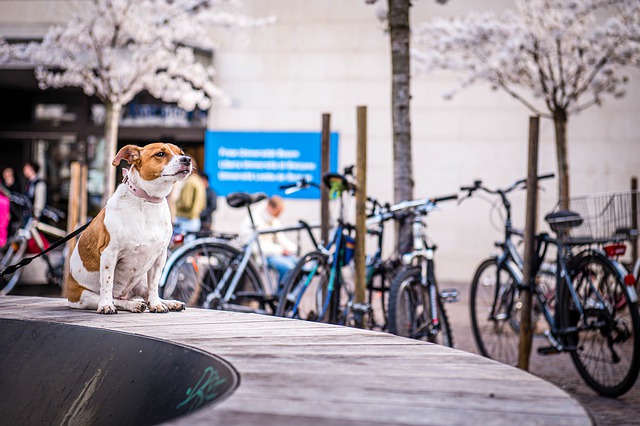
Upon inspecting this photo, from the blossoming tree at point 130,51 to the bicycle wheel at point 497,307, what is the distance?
5315 mm

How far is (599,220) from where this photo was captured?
21.2 ft

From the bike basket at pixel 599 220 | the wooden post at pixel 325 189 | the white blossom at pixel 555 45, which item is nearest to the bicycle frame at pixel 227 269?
the wooden post at pixel 325 189

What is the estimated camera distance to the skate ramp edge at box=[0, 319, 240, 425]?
238 centimetres

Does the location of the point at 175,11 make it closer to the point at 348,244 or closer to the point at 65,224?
the point at 65,224

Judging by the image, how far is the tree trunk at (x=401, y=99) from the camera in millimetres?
7227

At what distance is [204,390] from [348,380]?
1.11 feet

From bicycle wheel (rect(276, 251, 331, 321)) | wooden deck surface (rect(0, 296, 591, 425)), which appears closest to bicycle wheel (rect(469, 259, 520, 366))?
bicycle wheel (rect(276, 251, 331, 321))

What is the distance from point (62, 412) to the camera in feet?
9.02

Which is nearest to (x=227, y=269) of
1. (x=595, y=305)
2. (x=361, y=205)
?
(x=361, y=205)

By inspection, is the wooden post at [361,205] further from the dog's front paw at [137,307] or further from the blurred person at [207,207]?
the blurred person at [207,207]

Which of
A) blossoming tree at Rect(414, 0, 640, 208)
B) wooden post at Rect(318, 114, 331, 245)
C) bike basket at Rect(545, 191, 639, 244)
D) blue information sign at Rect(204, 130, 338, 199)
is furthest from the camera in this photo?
blue information sign at Rect(204, 130, 338, 199)

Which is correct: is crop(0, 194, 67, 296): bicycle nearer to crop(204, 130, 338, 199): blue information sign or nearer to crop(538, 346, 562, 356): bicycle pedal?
crop(204, 130, 338, 199): blue information sign

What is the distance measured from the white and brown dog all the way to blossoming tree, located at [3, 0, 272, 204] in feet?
26.6

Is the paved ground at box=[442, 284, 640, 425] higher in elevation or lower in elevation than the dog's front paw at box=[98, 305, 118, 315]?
lower
